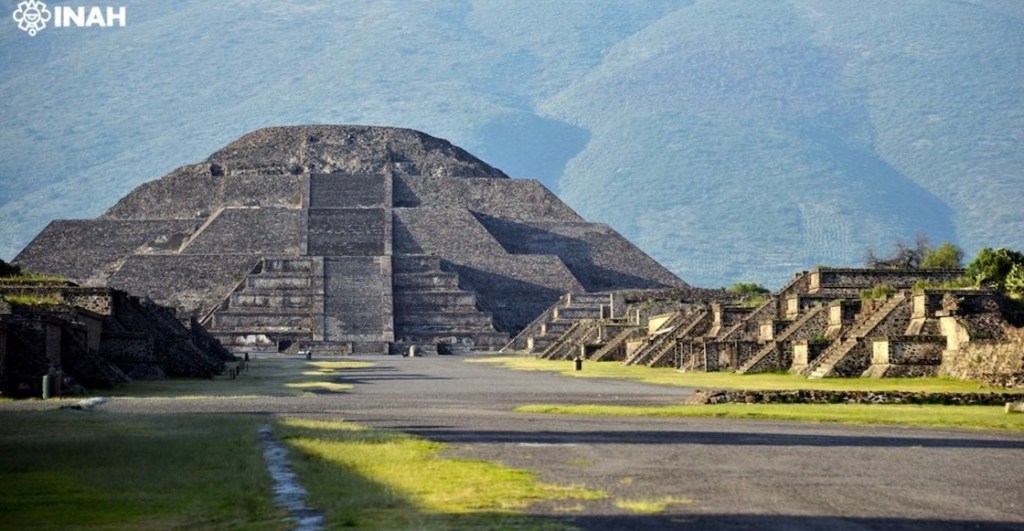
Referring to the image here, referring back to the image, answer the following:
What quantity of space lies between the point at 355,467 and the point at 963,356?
22.4m

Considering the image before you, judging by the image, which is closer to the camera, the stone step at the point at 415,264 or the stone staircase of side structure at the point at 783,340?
the stone staircase of side structure at the point at 783,340

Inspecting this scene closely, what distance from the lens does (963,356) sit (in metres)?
34.4

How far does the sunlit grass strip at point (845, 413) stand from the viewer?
22.4 metres

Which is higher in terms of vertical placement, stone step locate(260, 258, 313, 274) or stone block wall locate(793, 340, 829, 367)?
stone step locate(260, 258, 313, 274)

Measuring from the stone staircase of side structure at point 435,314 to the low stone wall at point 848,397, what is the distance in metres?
49.5

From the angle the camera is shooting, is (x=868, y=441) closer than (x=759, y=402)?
Yes

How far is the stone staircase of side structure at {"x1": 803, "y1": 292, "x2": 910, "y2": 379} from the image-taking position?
37.0 meters

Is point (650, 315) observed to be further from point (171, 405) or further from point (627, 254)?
point (171, 405)

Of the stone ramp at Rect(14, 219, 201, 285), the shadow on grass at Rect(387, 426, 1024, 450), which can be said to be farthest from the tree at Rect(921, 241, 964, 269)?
the shadow on grass at Rect(387, 426, 1024, 450)

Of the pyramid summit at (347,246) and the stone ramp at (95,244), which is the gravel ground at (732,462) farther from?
the stone ramp at (95,244)

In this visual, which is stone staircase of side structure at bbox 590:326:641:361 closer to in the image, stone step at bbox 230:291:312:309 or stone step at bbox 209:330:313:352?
stone step at bbox 209:330:313:352

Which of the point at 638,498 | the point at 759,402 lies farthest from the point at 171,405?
the point at 638,498

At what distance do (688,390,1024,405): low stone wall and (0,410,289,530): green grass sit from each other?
32.3 ft

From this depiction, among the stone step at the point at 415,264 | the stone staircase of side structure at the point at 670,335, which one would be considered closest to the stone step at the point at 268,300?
the stone step at the point at 415,264
